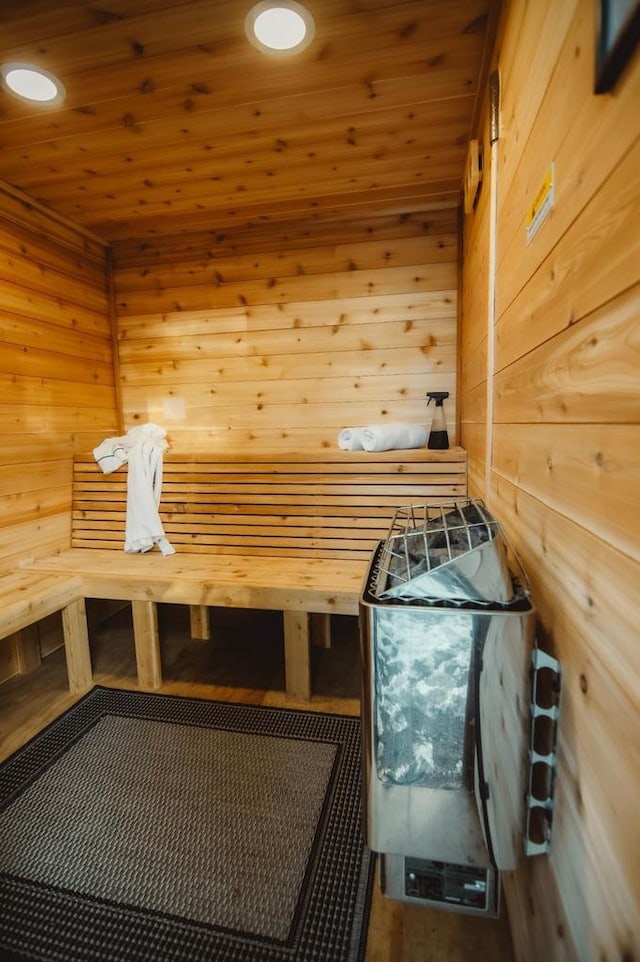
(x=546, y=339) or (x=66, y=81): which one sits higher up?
(x=66, y=81)

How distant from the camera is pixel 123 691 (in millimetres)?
2395

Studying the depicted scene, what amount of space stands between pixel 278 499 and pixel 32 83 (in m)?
2.14

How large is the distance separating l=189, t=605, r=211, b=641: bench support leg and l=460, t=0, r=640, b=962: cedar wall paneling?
2143 millimetres

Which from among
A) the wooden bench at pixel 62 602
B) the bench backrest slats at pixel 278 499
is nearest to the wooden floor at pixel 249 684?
the wooden bench at pixel 62 602

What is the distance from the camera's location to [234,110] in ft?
6.72

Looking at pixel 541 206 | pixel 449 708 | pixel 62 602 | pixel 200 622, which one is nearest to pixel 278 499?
pixel 200 622

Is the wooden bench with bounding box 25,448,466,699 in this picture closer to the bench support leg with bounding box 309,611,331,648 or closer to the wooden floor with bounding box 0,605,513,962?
the bench support leg with bounding box 309,611,331,648

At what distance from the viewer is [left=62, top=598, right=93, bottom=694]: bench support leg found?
2400mm

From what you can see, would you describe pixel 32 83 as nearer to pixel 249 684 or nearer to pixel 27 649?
pixel 27 649

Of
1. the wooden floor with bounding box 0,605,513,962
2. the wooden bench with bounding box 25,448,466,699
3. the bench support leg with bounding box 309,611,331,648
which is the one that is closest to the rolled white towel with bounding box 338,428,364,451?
the wooden bench with bounding box 25,448,466,699

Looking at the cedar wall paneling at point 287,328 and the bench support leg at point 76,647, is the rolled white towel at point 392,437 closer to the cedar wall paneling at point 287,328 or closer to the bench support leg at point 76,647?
the cedar wall paneling at point 287,328

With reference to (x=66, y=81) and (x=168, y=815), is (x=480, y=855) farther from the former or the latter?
(x=66, y=81)

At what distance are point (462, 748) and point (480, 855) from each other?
0.26m

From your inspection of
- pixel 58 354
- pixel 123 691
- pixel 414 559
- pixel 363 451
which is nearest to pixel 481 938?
pixel 414 559
